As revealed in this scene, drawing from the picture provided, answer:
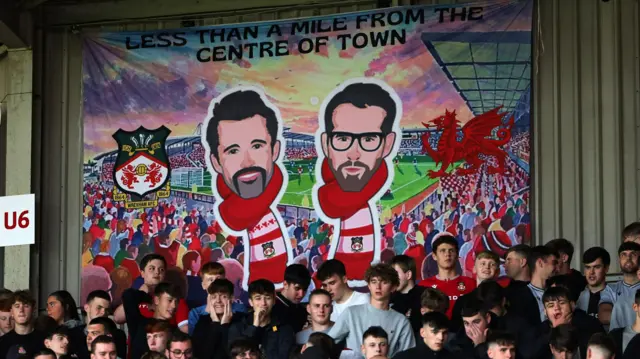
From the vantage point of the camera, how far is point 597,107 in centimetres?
1062

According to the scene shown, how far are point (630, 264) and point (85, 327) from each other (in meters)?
4.10

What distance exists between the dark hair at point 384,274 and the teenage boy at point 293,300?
704mm

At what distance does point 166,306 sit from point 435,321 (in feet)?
7.36

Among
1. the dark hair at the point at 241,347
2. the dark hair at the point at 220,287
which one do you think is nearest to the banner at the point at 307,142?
the dark hair at the point at 220,287

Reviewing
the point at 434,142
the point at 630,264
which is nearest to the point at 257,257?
the point at 434,142

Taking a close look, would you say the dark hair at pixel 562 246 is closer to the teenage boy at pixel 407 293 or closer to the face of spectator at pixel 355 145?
the teenage boy at pixel 407 293

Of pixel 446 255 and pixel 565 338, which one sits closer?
pixel 565 338

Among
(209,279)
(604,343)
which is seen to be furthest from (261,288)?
(604,343)

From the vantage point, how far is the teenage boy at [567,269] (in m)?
8.91

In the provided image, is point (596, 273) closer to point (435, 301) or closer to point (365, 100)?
point (435, 301)

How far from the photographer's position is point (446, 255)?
9.35 metres

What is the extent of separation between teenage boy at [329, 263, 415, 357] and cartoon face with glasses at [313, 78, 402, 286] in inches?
93.3

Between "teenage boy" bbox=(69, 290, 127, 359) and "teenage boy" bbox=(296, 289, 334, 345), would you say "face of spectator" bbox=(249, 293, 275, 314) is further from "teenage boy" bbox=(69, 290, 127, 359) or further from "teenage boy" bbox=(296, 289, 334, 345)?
→ "teenage boy" bbox=(69, 290, 127, 359)

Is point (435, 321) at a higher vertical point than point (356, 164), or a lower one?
lower
